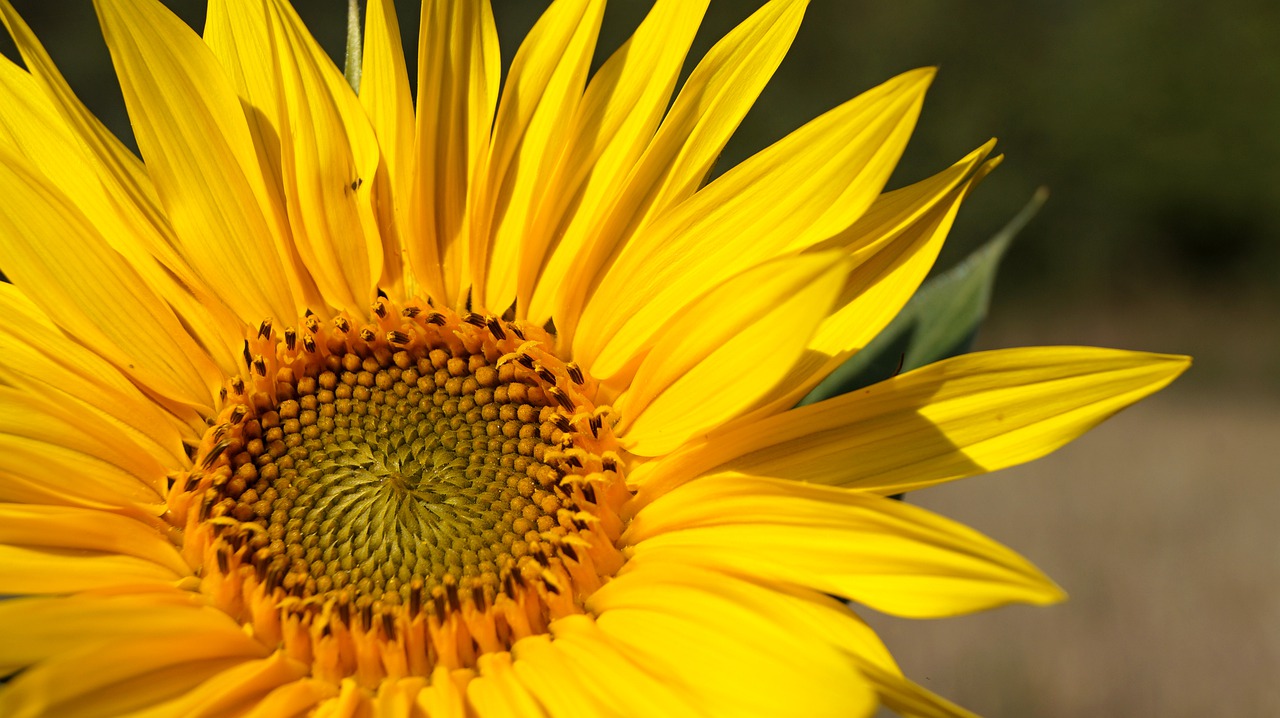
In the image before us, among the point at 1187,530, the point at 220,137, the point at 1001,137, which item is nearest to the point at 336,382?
the point at 220,137

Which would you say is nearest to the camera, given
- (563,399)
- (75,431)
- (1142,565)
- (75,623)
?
(75,623)

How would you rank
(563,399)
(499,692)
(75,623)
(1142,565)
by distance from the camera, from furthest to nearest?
(1142,565) → (563,399) → (499,692) → (75,623)

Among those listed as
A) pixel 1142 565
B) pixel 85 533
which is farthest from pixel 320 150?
pixel 1142 565

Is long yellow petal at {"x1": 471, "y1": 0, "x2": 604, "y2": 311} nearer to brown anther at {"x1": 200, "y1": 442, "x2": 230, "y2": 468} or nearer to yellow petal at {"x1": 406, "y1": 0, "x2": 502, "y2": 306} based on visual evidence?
yellow petal at {"x1": 406, "y1": 0, "x2": 502, "y2": 306}

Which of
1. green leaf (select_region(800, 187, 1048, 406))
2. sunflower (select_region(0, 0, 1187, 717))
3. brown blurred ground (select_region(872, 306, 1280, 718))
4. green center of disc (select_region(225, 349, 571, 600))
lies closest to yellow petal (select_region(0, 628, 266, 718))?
sunflower (select_region(0, 0, 1187, 717))

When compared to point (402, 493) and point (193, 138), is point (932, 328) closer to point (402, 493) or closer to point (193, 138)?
point (402, 493)

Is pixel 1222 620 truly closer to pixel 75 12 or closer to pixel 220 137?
pixel 220 137
